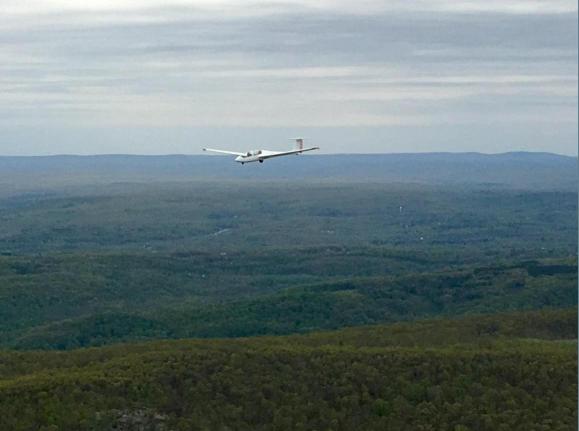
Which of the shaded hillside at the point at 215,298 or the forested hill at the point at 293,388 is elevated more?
the forested hill at the point at 293,388

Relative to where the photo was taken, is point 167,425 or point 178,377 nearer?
point 167,425

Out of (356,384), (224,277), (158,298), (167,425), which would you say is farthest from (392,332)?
(224,277)

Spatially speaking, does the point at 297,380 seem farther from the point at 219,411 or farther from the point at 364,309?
the point at 364,309

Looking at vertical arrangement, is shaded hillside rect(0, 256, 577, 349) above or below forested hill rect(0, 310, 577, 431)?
below

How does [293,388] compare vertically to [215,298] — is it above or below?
above

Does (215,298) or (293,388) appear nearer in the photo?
(293,388)

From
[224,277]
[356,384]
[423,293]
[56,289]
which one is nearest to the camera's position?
[356,384]

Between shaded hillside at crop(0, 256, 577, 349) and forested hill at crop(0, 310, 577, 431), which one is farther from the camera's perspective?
shaded hillside at crop(0, 256, 577, 349)

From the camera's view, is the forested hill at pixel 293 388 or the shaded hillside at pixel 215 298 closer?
the forested hill at pixel 293 388
